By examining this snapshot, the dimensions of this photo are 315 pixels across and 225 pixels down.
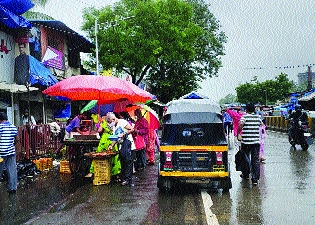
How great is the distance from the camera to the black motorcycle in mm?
19134

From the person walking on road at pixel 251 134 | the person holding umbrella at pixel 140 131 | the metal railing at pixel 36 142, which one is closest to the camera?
the person walking on road at pixel 251 134

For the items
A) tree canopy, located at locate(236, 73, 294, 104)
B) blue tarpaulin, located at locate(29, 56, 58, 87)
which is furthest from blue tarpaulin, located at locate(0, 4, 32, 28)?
tree canopy, located at locate(236, 73, 294, 104)

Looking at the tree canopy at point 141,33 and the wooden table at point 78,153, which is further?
the tree canopy at point 141,33

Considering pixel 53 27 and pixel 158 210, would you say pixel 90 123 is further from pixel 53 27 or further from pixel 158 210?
pixel 53 27

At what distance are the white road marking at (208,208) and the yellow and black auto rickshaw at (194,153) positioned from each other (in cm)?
40

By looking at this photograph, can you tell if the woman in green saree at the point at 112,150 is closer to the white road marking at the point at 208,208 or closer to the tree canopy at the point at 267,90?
the white road marking at the point at 208,208

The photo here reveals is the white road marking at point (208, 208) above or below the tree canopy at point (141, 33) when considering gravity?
below

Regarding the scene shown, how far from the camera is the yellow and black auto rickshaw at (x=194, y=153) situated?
31.3 ft

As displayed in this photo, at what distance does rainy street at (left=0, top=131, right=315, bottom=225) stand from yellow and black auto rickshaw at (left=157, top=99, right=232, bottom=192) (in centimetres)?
35

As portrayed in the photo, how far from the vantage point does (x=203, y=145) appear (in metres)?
9.66

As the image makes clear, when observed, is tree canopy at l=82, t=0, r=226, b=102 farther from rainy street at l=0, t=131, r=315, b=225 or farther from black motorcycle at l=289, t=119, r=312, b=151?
rainy street at l=0, t=131, r=315, b=225

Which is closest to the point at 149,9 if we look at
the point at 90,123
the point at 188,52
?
the point at 188,52

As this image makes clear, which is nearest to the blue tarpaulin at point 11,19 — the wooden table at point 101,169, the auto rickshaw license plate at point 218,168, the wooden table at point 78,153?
the wooden table at point 78,153

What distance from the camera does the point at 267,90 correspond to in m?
97.5
